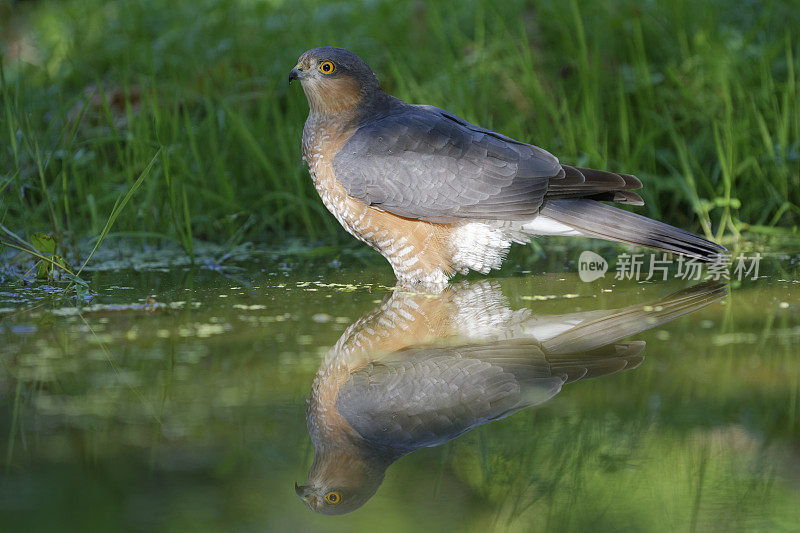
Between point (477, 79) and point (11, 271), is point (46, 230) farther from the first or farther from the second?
point (477, 79)

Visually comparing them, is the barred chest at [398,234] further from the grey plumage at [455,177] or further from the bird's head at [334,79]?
the bird's head at [334,79]

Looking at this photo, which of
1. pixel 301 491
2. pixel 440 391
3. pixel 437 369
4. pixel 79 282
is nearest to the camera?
pixel 301 491

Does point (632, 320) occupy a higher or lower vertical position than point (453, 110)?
lower

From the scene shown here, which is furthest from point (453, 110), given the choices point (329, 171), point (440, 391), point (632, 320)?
point (440, 391)

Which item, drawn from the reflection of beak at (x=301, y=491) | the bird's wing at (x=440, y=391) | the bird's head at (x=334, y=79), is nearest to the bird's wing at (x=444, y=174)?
the bird's head at (x=334, y=79)

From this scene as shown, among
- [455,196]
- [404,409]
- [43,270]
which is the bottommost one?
[43,270]

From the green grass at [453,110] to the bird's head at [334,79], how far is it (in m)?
0.82

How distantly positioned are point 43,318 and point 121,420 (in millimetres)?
1260

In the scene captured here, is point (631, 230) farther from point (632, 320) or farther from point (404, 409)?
point (404, 409)

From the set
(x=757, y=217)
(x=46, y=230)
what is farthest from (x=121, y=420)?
(x=757, y=217)

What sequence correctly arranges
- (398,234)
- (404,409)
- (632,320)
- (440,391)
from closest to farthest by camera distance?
(404,409) < (440,391) < (632,320) < (398,234)

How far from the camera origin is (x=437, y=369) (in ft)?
8.99

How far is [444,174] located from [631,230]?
0.86 meters

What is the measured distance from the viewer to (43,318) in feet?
11.2
